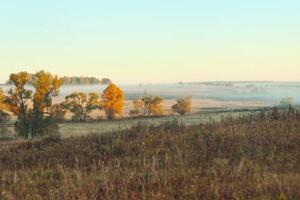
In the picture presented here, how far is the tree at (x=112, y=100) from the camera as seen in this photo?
121812 millimetres

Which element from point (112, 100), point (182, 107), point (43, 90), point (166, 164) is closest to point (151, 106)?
point (182, 107)

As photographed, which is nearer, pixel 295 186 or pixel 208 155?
pixel 295 186

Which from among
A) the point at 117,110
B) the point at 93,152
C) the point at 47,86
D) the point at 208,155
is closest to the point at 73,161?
the point at 93,152

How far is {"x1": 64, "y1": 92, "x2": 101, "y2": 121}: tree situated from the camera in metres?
107

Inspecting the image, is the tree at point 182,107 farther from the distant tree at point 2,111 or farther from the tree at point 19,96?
the tree at point 19,96

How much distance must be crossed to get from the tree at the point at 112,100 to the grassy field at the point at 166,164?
104364 mm

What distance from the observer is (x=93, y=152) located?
13.2 meters

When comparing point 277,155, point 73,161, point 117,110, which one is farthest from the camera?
point 117,110

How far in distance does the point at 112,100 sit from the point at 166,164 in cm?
11519

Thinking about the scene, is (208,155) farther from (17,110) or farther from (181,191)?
(17,110)

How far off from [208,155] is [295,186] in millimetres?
4782

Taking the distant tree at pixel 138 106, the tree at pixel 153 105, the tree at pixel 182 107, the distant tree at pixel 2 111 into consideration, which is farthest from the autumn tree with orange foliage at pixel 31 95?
the distant tree at pixel 138 106

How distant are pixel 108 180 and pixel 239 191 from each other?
2.18 metres

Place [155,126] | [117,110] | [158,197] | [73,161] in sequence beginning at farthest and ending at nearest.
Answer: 1. [117,110]
2. [155,126]
3. [73,161]
4. [158,197]
